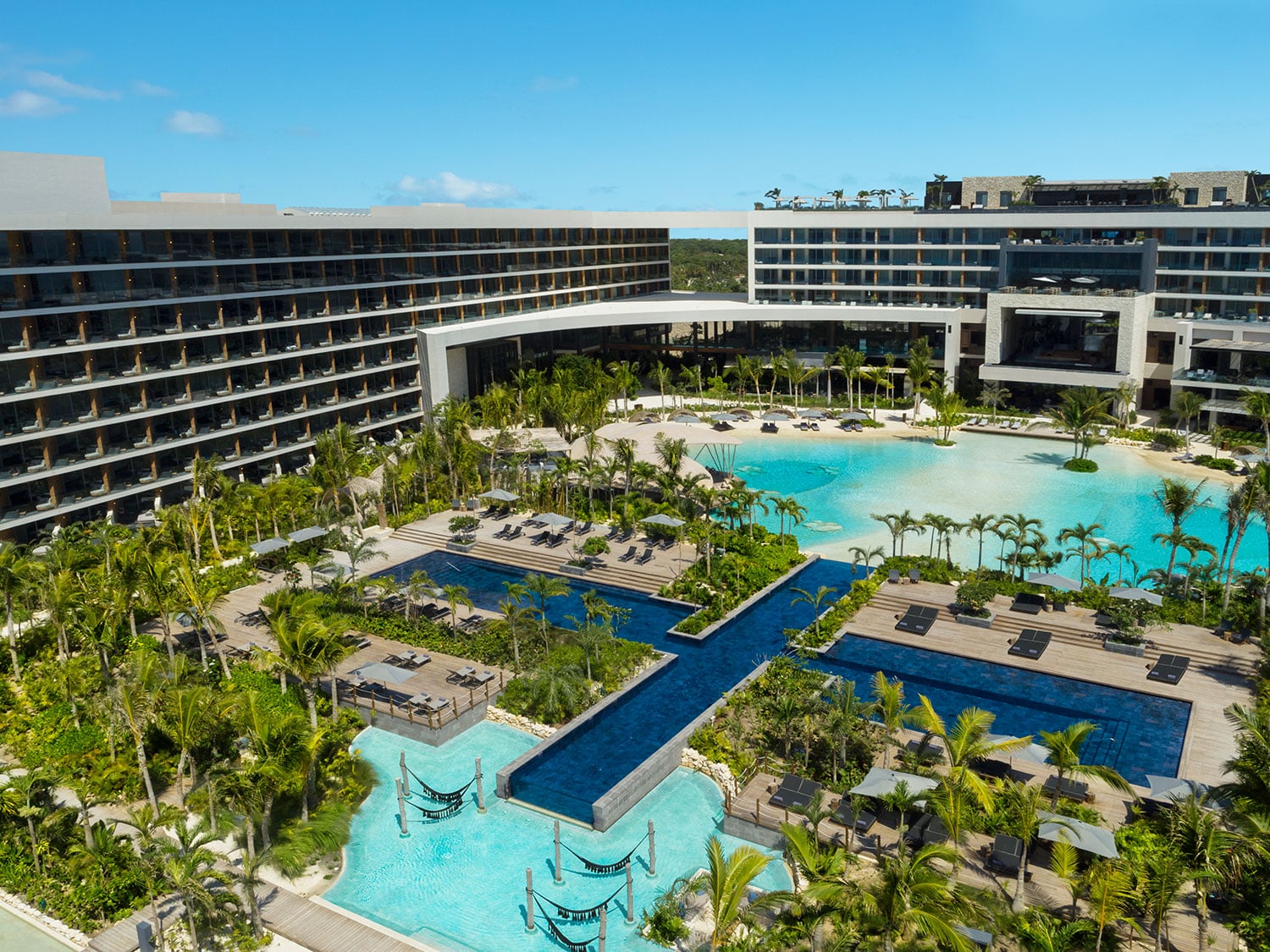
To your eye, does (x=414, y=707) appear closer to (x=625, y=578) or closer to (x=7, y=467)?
(x=625, y=578)

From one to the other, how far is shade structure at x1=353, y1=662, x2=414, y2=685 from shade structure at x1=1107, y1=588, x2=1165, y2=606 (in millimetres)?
24657

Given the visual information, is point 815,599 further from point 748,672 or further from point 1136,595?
point 1136,595

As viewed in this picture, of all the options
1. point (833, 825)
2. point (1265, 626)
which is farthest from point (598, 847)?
point (1265, 626)

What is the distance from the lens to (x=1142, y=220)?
2633 inches

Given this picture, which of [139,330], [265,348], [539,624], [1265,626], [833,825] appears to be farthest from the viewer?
[265,348]

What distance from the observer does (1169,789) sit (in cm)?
2327

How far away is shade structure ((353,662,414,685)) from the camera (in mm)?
30547

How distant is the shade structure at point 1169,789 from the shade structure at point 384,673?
21065 mm

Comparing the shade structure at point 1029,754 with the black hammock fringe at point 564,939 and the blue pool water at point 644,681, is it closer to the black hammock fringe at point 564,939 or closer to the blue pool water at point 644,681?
the blue pool water at point 644,681

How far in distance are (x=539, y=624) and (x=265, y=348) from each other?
28029mm

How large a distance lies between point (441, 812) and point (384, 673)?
646cm

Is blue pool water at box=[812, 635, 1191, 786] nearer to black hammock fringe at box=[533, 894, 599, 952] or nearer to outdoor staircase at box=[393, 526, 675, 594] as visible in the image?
outdoor staircase at box=[393, 526, 675, 594]

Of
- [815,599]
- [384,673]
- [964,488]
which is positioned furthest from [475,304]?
[384,673]

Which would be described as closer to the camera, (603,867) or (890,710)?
(603,867)
